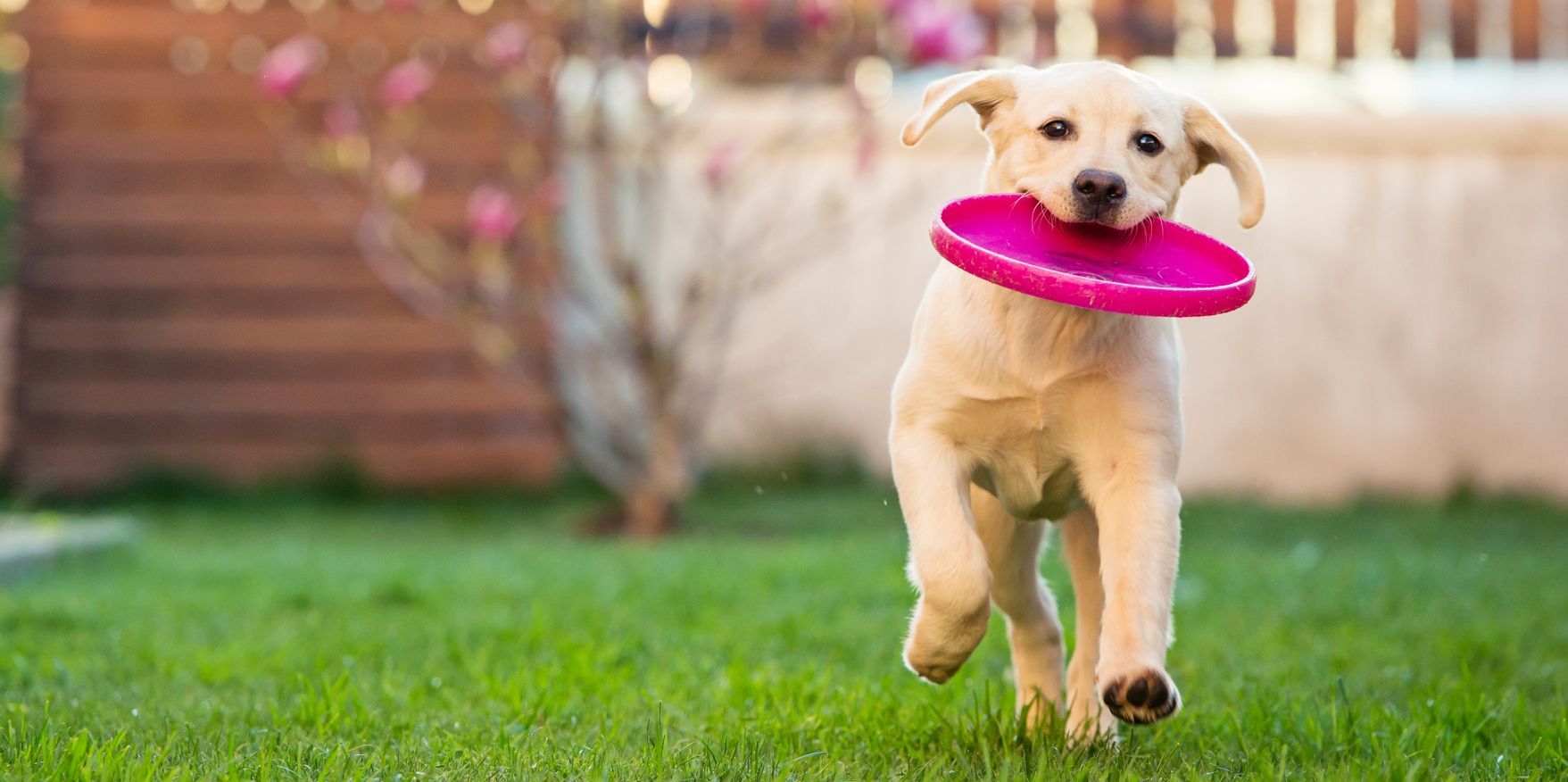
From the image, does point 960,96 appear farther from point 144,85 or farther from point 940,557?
point 144,85

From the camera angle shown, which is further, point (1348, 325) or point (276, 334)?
point (1348, 325)

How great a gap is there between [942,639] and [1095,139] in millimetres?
737

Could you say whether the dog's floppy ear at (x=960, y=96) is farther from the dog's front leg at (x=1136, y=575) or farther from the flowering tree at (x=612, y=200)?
the flowering tree at (x=612, y=200)

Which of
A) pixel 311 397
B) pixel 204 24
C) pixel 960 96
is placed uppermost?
pixel 960 96

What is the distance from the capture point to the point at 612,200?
6945 millimetres

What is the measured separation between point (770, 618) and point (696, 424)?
9.56 ft

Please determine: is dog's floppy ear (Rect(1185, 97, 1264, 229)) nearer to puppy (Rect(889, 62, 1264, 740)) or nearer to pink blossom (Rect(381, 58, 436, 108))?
puppy (Rect(889, 62, 1264, 740))

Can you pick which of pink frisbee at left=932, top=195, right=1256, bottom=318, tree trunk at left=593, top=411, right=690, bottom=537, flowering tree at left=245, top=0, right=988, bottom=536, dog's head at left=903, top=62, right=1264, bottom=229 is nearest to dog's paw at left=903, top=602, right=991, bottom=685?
pink frisbee at left=932, top=195, right=1256, bottom=318

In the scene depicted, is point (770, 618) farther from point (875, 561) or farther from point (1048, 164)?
point (1048, 164)

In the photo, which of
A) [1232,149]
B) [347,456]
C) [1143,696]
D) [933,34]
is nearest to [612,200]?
[347,456]

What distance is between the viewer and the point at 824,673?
3.11 m

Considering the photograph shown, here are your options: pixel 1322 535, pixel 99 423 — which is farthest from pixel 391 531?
pixel 1322 535

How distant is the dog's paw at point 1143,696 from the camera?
6.96 feet

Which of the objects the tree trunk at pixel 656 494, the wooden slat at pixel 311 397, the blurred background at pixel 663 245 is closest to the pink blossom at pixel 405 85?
the blurred background at pixel 663 245
